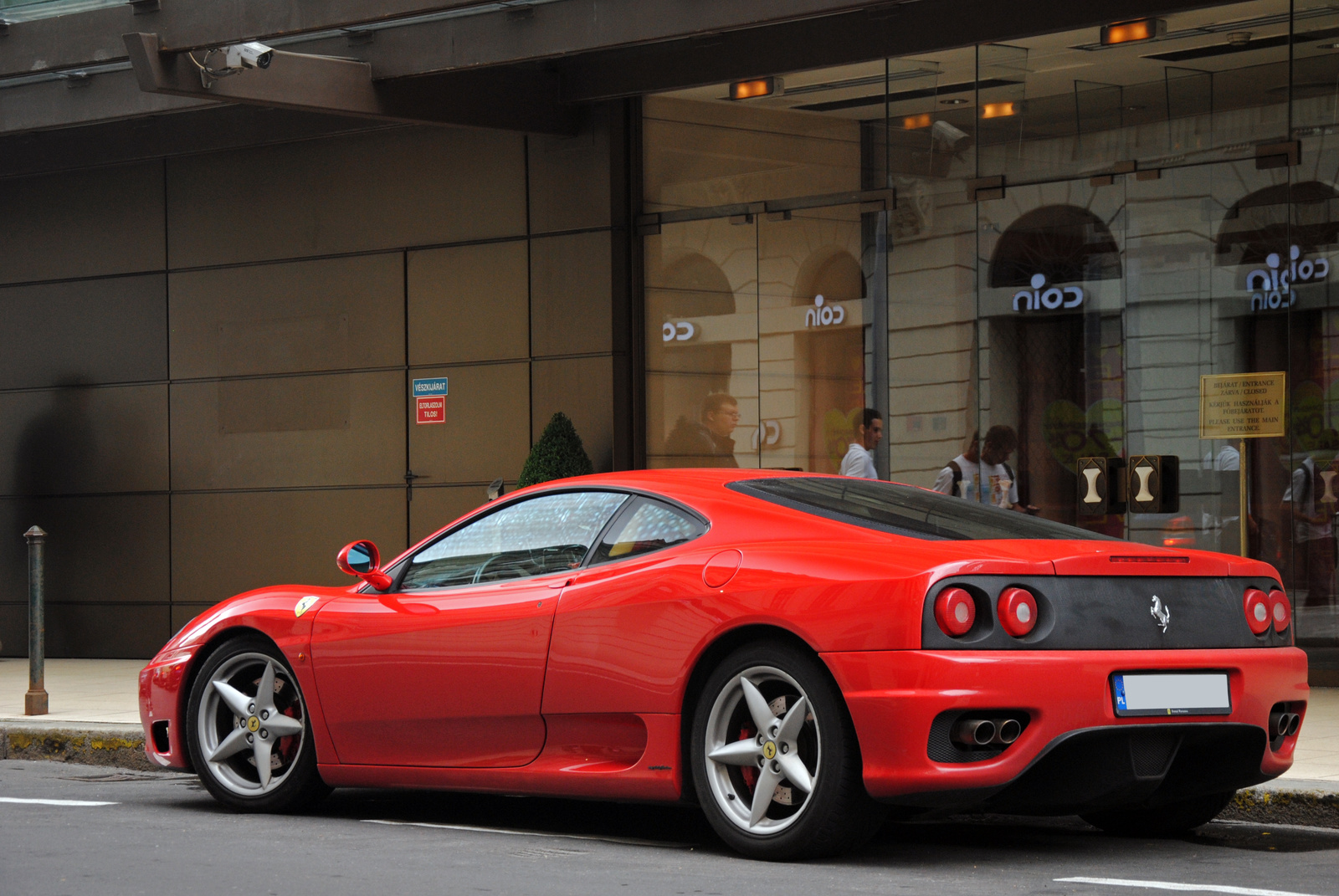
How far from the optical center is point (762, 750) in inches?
204

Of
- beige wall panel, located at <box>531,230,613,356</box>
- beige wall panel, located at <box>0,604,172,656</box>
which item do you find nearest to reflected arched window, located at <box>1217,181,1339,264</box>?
beige wall panel, located at <box>531,230,613,356</box>

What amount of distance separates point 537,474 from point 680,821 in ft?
22.6

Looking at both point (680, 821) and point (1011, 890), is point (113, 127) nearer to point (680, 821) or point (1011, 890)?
point (680, 821)

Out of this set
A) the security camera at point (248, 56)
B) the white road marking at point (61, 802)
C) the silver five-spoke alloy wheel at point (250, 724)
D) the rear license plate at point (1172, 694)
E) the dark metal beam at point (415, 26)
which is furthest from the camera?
the security camera at point (248, 56)

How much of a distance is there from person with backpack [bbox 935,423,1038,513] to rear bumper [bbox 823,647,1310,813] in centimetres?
723

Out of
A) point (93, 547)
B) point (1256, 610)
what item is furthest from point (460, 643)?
point (93, 547)

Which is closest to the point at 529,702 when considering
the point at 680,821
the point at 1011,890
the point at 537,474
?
the point at 680,821

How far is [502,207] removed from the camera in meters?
14.1

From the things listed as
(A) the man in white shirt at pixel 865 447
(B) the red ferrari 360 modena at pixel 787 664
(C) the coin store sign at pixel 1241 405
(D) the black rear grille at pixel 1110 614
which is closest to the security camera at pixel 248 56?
(A) the man in white shirt at pixel 865 447

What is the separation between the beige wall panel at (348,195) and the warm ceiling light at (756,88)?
186cm

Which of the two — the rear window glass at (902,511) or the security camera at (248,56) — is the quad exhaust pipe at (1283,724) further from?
the security camera at (248,56)

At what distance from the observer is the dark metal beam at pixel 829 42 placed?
11602 mm

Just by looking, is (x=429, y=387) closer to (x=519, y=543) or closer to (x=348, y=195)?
(x=348, y=195)

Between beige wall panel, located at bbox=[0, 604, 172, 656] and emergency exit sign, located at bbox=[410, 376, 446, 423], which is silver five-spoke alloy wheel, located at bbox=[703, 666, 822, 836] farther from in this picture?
beige wall panel, located at bbox=[0, 604, 172, 656]
